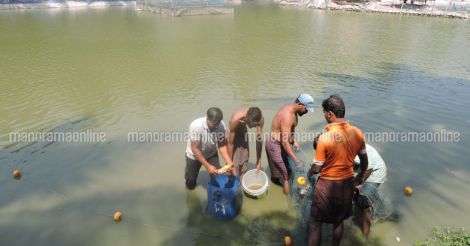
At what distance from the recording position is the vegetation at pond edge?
4375 mm

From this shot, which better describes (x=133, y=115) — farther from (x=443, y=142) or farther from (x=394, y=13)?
(x=394, y=13)

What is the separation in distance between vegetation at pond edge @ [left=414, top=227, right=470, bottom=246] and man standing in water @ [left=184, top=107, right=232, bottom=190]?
3017mm

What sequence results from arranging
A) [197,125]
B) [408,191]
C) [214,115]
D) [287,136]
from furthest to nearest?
[408,191], [287,136], [197,125], [214,115]

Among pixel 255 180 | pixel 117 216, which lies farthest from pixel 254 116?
pixel 117 216

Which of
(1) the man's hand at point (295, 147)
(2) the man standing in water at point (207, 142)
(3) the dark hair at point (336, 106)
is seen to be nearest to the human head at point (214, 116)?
(2) the man standing in water at point (207, 142)

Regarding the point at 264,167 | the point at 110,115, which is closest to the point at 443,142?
the point at 264,167

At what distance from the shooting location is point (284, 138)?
520 centimetres

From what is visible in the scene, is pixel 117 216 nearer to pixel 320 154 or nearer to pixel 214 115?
pixel 214 115

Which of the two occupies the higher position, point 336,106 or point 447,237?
point 336,106

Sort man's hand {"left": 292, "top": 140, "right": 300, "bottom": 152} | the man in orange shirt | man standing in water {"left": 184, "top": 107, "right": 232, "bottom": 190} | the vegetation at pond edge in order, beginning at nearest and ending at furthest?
1. the man in orange shirt
2. the vegetation at pond edge
3. man standing in water {"left": 184, "top": 107, "right": 232, "bottom": 190}
4. man's hand {"left": 292, "top": 140, "right": 300, "bottom": 152}

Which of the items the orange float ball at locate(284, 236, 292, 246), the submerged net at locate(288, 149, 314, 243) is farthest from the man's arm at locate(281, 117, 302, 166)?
the orange float ball at locate(284, 236, 292, 246)

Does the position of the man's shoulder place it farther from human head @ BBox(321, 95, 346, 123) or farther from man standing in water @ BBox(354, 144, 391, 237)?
man standing in water @ BBox(354, 144, 391, 237)

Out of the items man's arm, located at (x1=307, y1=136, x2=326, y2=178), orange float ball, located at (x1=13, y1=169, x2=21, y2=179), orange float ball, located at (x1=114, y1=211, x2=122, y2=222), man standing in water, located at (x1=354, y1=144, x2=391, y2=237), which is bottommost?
orange float ball, located at (x1=114, y1=211, x2=122, y2=222)

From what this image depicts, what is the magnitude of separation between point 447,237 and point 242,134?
130 inches
